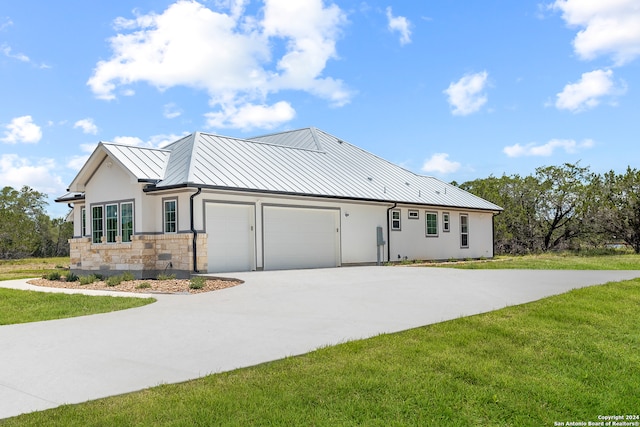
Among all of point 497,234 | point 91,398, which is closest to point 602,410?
point 91,398

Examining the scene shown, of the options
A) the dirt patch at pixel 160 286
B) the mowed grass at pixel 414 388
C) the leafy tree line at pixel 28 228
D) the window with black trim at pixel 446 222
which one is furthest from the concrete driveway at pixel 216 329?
the leafy tree line at pixel 28 228

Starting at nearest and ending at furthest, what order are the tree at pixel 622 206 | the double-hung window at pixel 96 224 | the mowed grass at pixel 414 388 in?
the mowed grass at pixel 414 388
the double-hung window at pixel 96 224
the tree at pixel 622 206

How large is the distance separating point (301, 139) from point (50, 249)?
28.7 metres

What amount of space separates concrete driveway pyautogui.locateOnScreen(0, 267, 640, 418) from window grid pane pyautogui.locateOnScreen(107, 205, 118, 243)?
7.74 m

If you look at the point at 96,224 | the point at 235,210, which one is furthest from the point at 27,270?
the point at 235,210

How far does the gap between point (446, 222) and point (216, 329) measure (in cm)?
2159

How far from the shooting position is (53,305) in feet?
38.7

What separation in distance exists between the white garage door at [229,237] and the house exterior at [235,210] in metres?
0.03

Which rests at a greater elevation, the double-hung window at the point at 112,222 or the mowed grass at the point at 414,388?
the double-hung window at the point at 112,222

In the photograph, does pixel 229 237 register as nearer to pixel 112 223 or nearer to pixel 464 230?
pixel 112 223

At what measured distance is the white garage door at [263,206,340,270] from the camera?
20.2m

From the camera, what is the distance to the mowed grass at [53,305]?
10461 mm

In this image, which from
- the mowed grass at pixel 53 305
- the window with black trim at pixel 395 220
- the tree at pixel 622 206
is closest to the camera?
the mowed grass at pixel 53 305

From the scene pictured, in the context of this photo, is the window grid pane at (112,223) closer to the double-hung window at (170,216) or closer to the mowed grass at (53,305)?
the double-hung window at (170,216)
